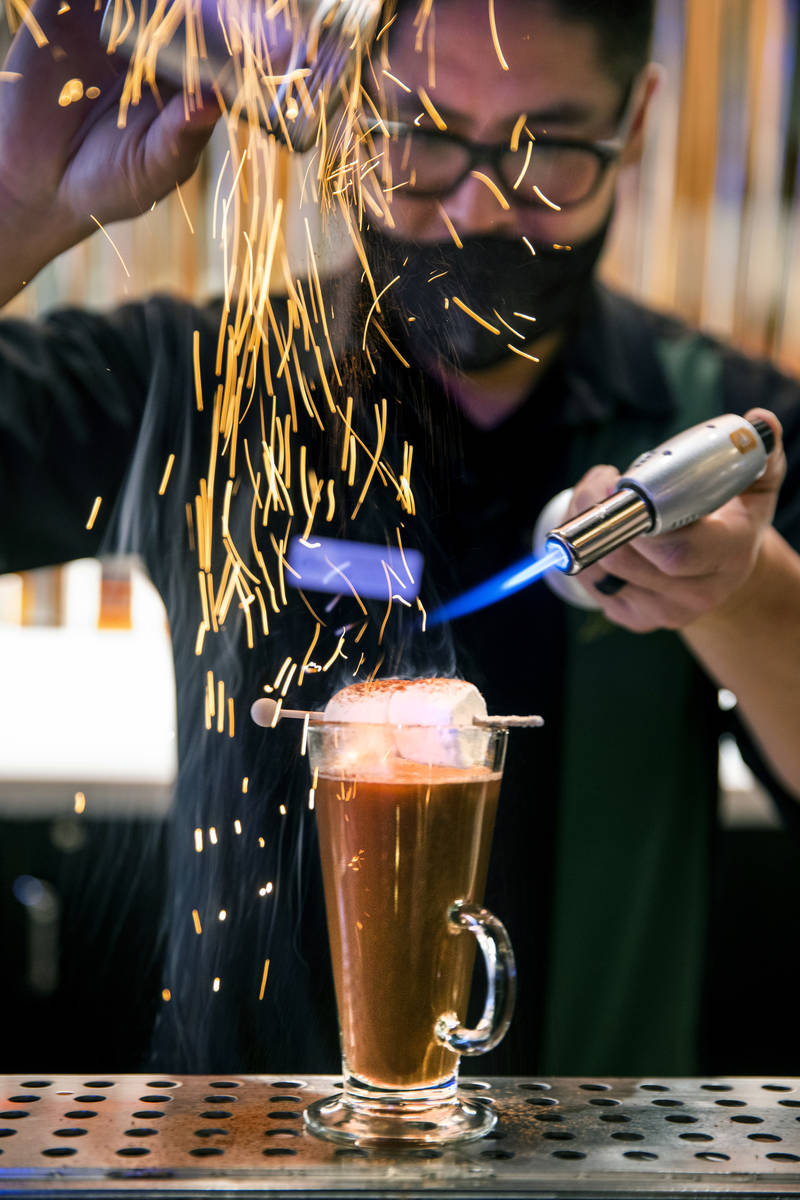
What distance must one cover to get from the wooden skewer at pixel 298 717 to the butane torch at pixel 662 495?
0.10 metres

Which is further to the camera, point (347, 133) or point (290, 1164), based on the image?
point (347, 133)

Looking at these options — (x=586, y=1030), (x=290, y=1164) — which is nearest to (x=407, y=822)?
(x=290, y=1164)

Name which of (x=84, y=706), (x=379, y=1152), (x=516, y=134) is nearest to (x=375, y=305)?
A: (x=516, y=134)

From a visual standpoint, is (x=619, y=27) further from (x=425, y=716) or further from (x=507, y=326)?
(x=425, y=716)

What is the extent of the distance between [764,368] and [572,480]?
0.27 metres

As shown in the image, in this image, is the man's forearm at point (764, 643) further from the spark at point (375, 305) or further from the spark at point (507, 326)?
the spark at point (375, 305)

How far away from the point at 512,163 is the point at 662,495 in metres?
0.25

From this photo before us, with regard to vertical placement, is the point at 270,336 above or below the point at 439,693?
above

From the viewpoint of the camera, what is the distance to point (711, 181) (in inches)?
94.7

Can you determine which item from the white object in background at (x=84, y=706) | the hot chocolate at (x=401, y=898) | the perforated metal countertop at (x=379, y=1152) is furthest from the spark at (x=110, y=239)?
the white object in background at (x=84, y=706)

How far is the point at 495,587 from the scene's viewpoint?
922 mm

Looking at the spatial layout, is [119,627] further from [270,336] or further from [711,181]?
[270,336]

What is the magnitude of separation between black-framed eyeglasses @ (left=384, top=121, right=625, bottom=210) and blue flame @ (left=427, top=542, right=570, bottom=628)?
247 millimetres

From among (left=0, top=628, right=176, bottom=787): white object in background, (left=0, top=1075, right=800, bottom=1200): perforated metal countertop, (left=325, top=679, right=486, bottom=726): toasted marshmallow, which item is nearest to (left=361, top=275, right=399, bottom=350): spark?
(left=325, top=679, right=486, bottom=726): toasted marshmallow
